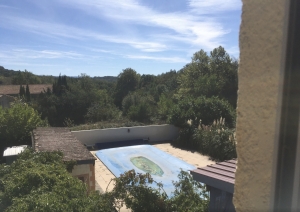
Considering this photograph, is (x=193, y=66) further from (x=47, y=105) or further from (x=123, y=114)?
→ (x=47, y=105)

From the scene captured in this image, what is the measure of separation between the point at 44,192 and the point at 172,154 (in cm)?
999

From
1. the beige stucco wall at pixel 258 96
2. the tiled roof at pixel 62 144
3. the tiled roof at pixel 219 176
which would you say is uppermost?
the beige stucco wall at pixel 258 96

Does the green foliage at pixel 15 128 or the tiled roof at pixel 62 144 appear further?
the green foliage at pixel 15 128

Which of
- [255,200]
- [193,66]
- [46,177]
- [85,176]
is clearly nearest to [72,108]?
[193,66]

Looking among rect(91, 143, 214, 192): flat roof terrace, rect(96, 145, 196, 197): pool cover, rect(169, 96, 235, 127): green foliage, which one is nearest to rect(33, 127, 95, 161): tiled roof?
rect(91, 143, 214, 192): flat roof terrace

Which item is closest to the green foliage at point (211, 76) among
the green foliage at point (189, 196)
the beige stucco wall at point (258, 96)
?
the green foliage at point (189, 196)

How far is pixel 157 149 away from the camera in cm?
1506

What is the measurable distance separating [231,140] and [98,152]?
21.8ft

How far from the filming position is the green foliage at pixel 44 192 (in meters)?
4.55

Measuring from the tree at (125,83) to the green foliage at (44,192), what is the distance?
28.4 meters

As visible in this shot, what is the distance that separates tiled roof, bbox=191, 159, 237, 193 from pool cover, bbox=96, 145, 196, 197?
633 centimetres

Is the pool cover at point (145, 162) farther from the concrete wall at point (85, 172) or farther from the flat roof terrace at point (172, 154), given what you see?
the concrete wall at point (85, 172)

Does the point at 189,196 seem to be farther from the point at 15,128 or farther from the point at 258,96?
the point at 15,128

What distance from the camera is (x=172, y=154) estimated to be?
14547 millimetres
